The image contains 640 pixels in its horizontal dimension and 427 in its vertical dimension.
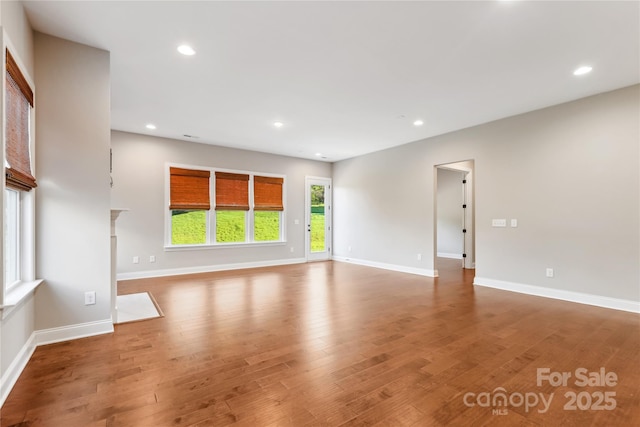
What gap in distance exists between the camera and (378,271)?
6668 millimetres

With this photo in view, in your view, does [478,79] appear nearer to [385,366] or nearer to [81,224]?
[385,366]

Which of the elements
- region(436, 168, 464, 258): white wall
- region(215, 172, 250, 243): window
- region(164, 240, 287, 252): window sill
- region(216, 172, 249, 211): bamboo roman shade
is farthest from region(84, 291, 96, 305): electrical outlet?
region(436, 168, 464, 258): white wall

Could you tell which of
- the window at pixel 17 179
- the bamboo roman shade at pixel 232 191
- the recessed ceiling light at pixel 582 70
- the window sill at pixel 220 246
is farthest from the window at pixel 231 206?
the recessed ceiling light at pixel 582 70

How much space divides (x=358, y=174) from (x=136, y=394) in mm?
6672

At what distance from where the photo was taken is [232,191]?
698 centimetres

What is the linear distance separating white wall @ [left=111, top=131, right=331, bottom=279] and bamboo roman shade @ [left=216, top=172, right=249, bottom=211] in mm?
242

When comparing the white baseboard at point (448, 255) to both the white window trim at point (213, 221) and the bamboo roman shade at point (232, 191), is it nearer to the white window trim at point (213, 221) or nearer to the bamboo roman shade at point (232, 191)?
the white window trim at point (213, 221)

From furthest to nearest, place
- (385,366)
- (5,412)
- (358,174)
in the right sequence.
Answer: (358,174), (385,366), (5,412)

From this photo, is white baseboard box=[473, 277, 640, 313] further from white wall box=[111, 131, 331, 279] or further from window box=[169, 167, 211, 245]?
window box=[169, 167, 211, 245]

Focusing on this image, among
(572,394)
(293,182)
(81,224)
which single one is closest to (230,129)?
(293,182)

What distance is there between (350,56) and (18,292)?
11.6ft

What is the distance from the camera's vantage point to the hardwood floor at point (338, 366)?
5.91 ft

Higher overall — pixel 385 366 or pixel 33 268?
pixel 33 268

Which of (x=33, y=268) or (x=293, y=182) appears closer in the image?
(x=33, y=268)
